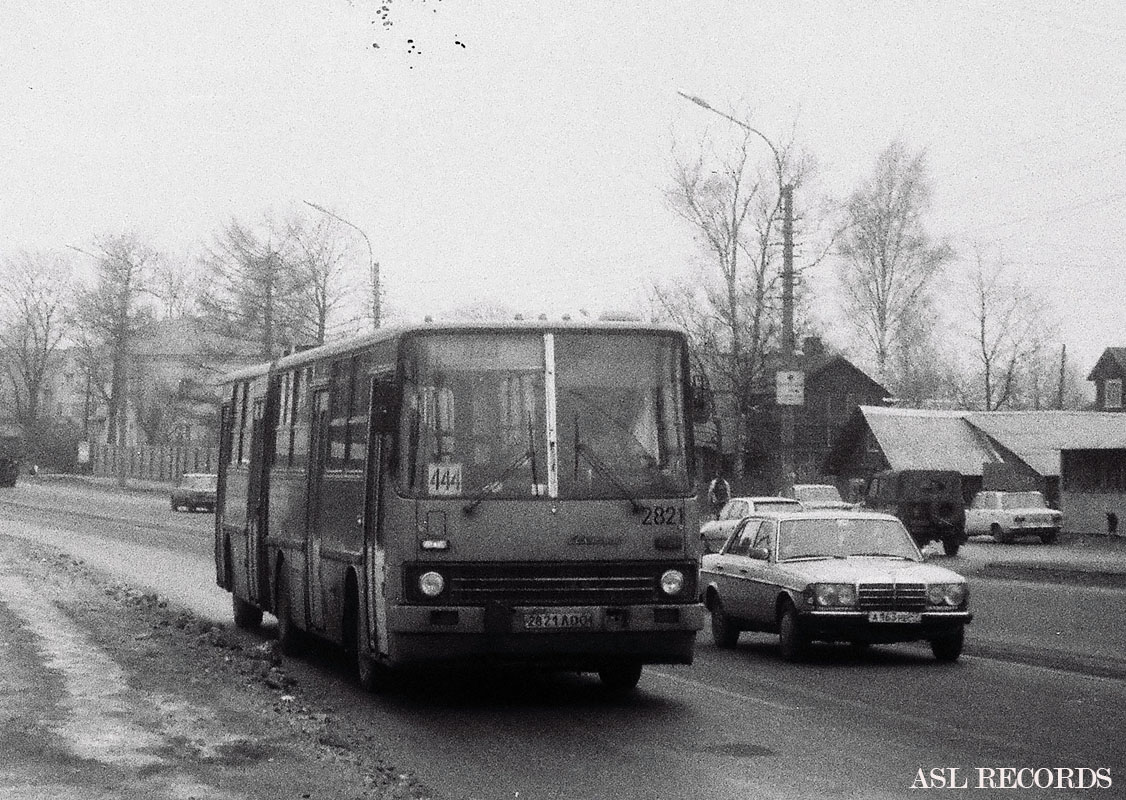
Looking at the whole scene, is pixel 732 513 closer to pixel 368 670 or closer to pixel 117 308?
pixel 368 670

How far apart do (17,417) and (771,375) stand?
73.0 m

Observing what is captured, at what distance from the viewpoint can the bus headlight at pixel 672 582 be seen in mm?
13086

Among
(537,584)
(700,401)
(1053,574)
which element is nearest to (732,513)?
(1053,574)

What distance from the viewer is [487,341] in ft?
43.5

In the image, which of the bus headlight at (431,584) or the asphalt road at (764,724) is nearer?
the asphalt road at (764,724)

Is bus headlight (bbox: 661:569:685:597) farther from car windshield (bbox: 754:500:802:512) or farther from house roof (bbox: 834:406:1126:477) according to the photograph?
house roof (bbox: 834:406:1126:477)

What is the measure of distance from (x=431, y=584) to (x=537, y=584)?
2.36 feet

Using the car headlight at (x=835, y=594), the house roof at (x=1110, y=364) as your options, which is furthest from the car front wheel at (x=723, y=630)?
the house roof at (x=1110, y=364)

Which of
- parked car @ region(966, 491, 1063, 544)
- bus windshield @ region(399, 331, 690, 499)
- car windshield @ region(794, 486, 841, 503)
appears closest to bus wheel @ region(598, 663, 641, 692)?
bus windshield @ region(399, 331, 690, 499)

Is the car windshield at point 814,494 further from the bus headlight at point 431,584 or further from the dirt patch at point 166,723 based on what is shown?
the bus headlight at point 431,584

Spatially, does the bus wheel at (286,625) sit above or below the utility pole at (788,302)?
below

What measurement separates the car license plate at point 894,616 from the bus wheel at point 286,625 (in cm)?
525

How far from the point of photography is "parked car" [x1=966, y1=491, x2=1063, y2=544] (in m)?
55.2

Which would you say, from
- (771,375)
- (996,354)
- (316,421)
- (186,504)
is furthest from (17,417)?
(316,421)
